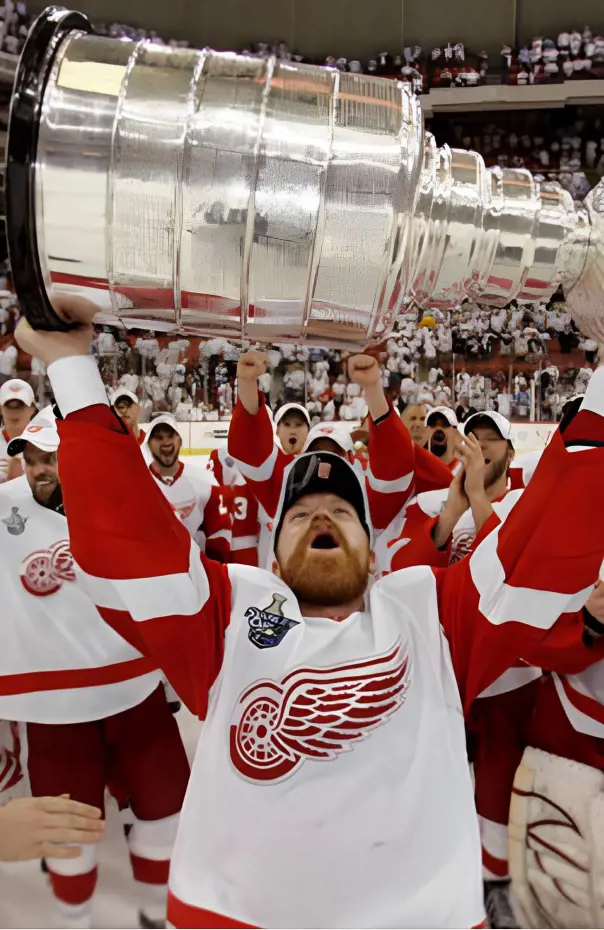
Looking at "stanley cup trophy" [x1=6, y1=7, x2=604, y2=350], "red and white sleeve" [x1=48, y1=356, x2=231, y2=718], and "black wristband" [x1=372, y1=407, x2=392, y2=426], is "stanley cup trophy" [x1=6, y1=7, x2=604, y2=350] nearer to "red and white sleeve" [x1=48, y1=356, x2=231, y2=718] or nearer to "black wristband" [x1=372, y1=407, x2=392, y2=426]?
"red and white sleeve" [x1=48, y1=356, x2=231, y2=718]

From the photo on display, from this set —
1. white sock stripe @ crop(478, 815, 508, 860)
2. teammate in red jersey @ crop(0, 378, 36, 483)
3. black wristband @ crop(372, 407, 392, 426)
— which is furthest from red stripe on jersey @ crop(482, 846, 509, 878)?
teammate in red jersey @ crop(0, 378, 36, 483)

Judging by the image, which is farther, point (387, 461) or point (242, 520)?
point (242, 520)

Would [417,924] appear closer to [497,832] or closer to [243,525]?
[497,832]

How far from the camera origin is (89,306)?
67cm

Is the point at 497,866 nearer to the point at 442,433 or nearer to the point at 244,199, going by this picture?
the point at 244,199

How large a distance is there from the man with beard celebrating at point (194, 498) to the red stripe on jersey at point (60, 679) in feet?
4.27

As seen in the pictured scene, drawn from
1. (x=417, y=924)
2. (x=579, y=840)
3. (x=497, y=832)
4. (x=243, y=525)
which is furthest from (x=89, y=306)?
(x=243, y=525)

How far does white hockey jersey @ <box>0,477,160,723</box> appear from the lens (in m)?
1.64

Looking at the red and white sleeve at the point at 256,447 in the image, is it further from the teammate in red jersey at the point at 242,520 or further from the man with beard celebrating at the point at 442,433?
the man with beard celebrating at the point at 442,433

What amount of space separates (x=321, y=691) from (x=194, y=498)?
2118 millimetres

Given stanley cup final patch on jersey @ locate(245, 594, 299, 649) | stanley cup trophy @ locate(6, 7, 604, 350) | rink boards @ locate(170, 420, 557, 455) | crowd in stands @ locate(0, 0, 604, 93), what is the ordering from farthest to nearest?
crowd in stands @ locate(0, 0, 604, 93)
rink boards @ locate(170, 420, 557, 455)
stanley cup final patch on jersey @ locate(245, 594, 299, 649)
stanley cup trophy @ locate(6, 7, 604, 350)

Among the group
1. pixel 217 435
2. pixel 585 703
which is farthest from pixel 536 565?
pixel 217 435

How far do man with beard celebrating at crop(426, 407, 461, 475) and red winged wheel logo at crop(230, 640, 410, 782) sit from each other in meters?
2.57

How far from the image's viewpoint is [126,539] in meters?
1.02
